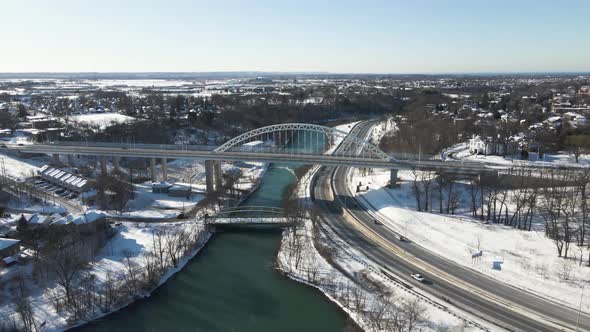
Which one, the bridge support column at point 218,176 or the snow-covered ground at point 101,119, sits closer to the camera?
the bridge support column at point 218,176

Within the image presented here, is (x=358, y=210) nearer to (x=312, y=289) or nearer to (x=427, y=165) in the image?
(x=427, y=165)

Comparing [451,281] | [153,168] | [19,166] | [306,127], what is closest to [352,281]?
[451,281]

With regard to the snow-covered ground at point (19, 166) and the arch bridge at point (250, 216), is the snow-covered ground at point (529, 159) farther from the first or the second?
the snow-covered ground at point (19, 166)

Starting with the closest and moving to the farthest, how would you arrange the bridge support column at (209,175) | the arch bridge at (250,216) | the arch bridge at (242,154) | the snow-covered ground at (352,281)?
1. the snow-covered ground at (352,281)
2. the arch bridge at (250,216)
3. the arch bridge at (242,154)
4. the bridge support column at (209,175)

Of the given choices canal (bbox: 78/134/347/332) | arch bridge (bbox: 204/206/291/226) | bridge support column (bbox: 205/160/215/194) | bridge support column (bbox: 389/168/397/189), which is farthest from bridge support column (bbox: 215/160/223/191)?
bridge support column (bbox: 389/168/397/189)

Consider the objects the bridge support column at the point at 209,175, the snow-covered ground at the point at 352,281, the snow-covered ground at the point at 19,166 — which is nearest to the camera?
the snow-covered ground at the point at 352,281

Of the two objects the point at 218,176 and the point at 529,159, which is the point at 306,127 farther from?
the point at 529,159

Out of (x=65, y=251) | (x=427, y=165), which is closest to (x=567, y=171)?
(x=427, y=165)

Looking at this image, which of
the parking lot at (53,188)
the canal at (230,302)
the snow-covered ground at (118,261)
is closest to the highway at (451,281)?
the canal at (230,302)
